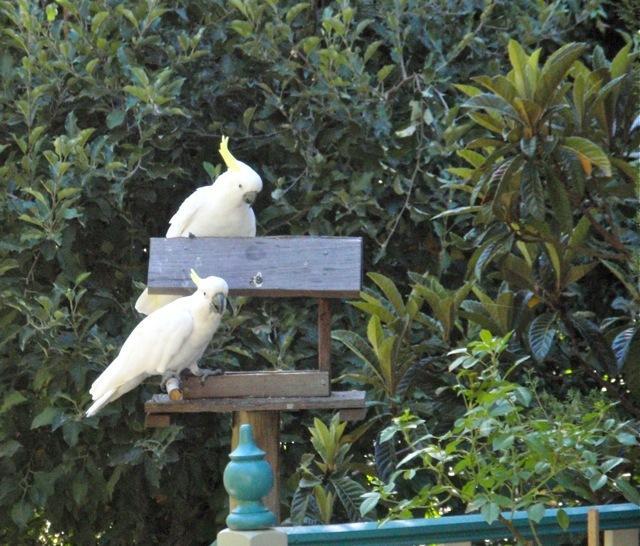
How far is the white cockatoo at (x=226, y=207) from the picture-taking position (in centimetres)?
316

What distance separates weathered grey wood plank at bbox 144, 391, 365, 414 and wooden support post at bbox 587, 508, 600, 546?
861 millimetres

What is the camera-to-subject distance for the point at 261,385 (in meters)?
2.88

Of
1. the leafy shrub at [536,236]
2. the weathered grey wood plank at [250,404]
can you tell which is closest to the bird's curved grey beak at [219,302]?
the weathered grey wood plank at [250,404]

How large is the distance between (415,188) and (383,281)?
788mm

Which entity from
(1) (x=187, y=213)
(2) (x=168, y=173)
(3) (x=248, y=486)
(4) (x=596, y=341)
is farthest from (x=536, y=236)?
(3) (x=248, y=486)

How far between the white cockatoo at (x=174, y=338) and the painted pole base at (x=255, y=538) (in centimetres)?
100

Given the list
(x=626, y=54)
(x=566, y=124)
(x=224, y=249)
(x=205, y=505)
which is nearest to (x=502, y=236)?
(x=566, y=124)

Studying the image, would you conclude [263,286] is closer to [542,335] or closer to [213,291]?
→ [213,291]

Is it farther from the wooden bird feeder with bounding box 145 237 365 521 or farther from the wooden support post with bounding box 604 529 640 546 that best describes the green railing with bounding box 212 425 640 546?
the wooden bird feeder with bounding box 145 237 365 521

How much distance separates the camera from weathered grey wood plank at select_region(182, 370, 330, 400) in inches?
114

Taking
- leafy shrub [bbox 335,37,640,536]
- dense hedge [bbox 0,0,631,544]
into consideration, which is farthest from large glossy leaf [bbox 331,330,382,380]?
dense hedge [bbox 0,0,631,544]

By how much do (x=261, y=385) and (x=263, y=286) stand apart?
0.81 feet

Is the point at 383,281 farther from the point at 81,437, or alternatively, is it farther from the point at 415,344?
the point at 81,437

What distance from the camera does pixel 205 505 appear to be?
173 inches
